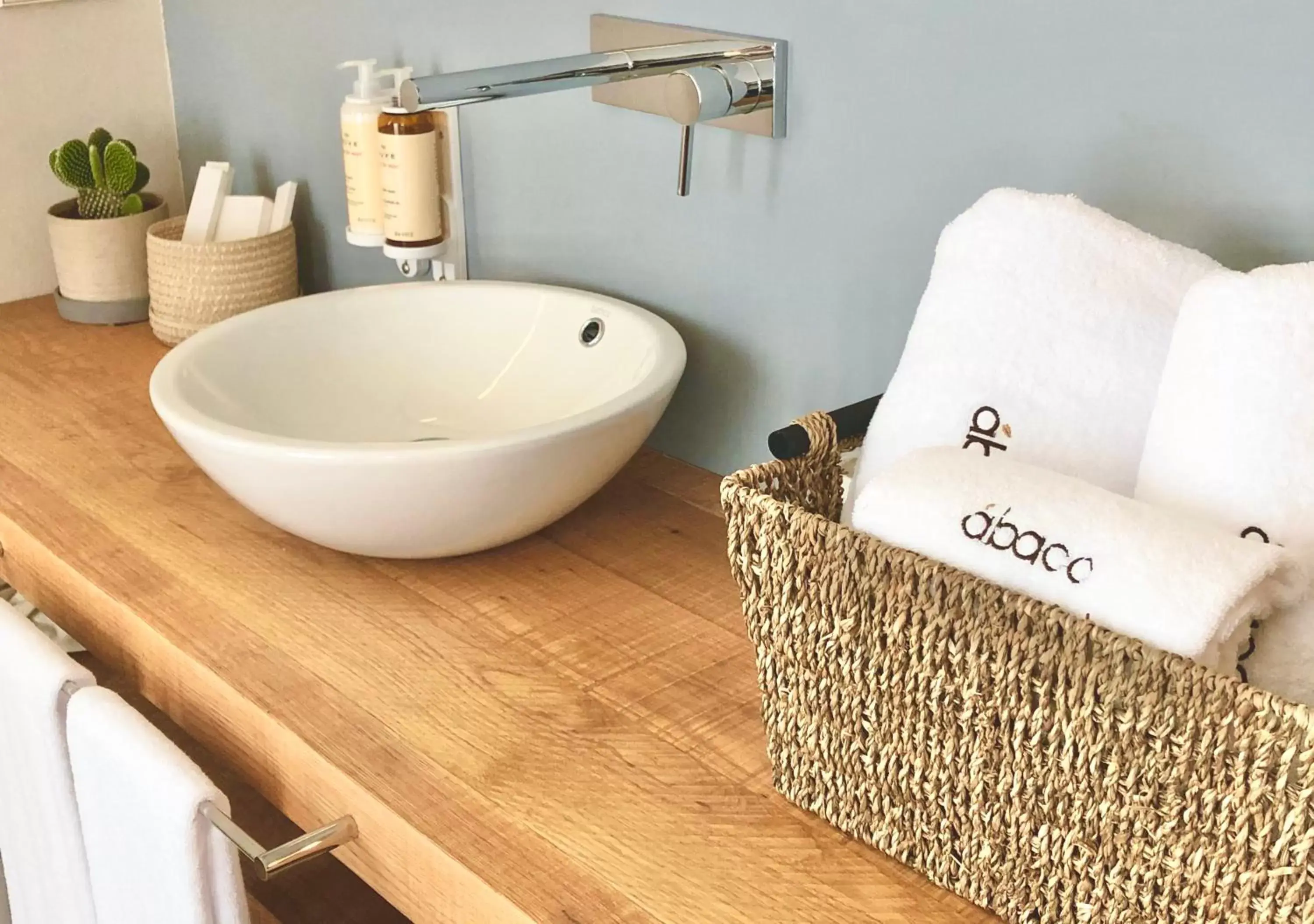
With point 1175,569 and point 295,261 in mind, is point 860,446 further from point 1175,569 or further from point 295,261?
point 295,261

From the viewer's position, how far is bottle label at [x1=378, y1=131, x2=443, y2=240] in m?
1.28

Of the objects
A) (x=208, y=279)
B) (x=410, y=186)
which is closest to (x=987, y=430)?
(x=410, y=186)

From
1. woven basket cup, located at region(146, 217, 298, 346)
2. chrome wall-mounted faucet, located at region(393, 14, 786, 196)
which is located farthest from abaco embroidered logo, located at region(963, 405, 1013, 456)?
woven basket cup, located at region(146, 217, 298, 346)

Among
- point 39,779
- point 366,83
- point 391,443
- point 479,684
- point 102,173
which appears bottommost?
point 39,779

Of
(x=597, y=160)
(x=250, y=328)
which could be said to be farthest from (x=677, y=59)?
(x=250, y=328)

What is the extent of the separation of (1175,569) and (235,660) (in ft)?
2.02

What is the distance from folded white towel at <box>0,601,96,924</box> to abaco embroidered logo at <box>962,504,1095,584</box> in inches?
26.1

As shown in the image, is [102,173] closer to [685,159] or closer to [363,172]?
[363,172]

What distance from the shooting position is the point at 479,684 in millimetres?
889

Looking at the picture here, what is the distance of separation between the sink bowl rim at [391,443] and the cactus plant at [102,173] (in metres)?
0.43

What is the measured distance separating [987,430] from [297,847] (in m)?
0.47

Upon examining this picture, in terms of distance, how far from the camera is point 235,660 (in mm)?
915

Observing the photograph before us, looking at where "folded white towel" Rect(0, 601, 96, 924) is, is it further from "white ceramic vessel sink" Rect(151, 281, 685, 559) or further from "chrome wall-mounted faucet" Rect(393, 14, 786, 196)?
"chrome wall-mounted faucet" Rect(393, 14, 786, 196)

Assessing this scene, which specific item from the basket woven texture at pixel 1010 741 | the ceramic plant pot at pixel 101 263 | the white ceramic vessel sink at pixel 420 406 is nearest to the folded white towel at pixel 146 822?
the white ceramic vessel sink at pixel 420 406
